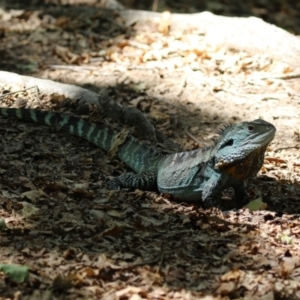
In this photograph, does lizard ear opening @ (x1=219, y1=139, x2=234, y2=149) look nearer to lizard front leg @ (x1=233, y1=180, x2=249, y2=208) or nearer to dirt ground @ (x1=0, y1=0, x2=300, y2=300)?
lizard front leg @ (x1=233, y1=180, x2=249, y2=208)

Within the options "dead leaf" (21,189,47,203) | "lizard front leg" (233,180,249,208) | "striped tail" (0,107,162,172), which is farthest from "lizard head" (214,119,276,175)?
"dead leaf" (21,189,47,203)

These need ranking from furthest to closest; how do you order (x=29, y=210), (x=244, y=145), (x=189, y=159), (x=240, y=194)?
(x=189, y=159)
(x=240, y=194)
(x=244, y=145)
(x=29, y=210)

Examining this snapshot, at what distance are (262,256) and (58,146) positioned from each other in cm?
258

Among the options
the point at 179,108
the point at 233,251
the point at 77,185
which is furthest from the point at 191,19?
the point at 233,251

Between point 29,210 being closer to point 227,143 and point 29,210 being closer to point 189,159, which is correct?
point 189,159

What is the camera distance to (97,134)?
6711mm

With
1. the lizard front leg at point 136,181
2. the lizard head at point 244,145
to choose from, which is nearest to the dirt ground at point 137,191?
the lizard front leg at point 136,181

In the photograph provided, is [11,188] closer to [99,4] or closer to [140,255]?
[140,255]

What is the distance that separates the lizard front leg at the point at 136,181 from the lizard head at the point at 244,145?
2.57 feet

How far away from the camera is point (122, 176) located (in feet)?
20.2

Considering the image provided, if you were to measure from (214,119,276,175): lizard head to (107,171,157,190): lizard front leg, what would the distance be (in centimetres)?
78

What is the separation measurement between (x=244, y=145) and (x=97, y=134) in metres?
1.73

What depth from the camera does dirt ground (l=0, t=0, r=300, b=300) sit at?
446 centimetres

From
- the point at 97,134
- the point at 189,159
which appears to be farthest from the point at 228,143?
the point at 97,134
